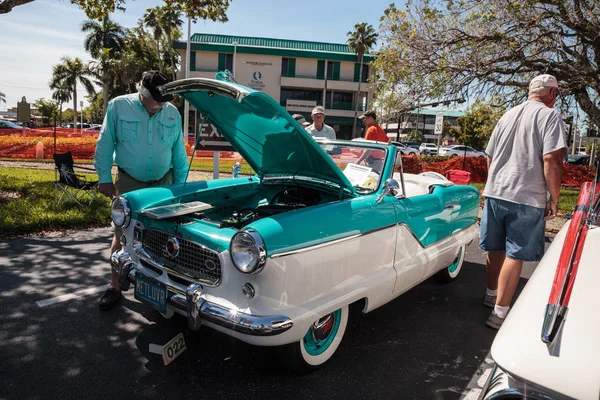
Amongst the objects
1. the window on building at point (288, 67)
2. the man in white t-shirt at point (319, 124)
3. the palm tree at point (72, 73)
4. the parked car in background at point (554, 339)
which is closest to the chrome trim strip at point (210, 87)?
the parked car in background at point (554, 339)

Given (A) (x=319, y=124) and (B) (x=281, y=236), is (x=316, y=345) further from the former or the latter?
(A) (x=319, y=124)

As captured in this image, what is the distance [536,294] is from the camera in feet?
5.78

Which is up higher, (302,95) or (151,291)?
(302,95)

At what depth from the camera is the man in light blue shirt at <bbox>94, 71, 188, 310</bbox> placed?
3.56m

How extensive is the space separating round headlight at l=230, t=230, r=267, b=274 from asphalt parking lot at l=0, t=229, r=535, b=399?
80 centimetres

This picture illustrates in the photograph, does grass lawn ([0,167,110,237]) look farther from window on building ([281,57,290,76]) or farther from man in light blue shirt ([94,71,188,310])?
window on building ([281,57,290,76])

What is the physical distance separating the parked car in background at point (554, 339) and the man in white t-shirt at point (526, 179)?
1.46m

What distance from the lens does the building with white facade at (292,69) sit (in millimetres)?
37906

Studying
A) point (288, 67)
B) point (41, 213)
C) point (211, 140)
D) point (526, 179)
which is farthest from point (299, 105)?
point (526, 179)

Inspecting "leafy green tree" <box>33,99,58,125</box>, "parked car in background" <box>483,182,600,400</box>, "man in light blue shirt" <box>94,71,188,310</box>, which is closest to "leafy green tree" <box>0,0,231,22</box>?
"man in light blue shirt" <box>94,71,188,310</box>

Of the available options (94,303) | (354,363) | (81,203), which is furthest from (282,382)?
(81,203)

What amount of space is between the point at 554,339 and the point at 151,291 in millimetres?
2214

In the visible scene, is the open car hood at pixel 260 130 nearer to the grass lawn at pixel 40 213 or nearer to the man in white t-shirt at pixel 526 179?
the man in white t-shirt at pixel 526 179

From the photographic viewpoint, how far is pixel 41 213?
6.45m
